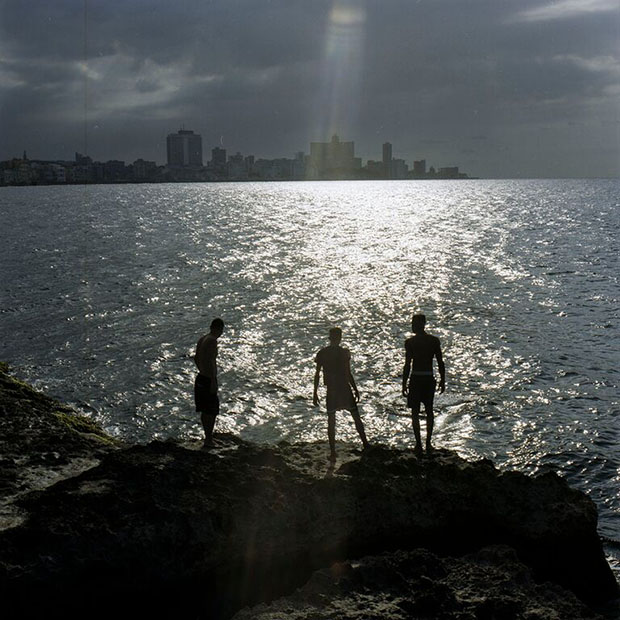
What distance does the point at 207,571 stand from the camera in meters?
8.52

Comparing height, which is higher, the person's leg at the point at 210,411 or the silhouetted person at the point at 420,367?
the silhouetted person at the point at 420,367

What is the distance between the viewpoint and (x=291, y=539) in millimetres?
8953

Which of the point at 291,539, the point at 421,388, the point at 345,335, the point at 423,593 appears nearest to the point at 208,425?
the point at 291,539

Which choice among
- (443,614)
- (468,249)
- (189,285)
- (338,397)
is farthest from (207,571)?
(468,249)

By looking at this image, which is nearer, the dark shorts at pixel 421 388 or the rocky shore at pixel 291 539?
the rocky shore at pixel 291 539

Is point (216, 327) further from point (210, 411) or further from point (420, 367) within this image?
point (420, 367)

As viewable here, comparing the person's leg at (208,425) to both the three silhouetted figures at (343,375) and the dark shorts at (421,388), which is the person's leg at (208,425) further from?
the dark shorts at (421,388)

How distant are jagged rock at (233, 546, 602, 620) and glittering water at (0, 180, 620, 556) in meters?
5.22

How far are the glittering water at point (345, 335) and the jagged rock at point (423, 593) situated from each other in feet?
17.1

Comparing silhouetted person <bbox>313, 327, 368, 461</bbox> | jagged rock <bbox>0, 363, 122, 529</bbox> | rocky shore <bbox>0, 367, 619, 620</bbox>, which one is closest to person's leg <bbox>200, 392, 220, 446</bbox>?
rocky shore <bbox>0, 367, 619, 620</bbox>

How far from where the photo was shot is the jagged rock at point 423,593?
7.95m

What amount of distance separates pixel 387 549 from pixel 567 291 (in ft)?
112

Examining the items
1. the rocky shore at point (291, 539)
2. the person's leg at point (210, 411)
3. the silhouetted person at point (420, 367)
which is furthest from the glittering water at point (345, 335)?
the person's leg at point (210, 411)

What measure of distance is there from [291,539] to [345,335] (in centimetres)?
1980
